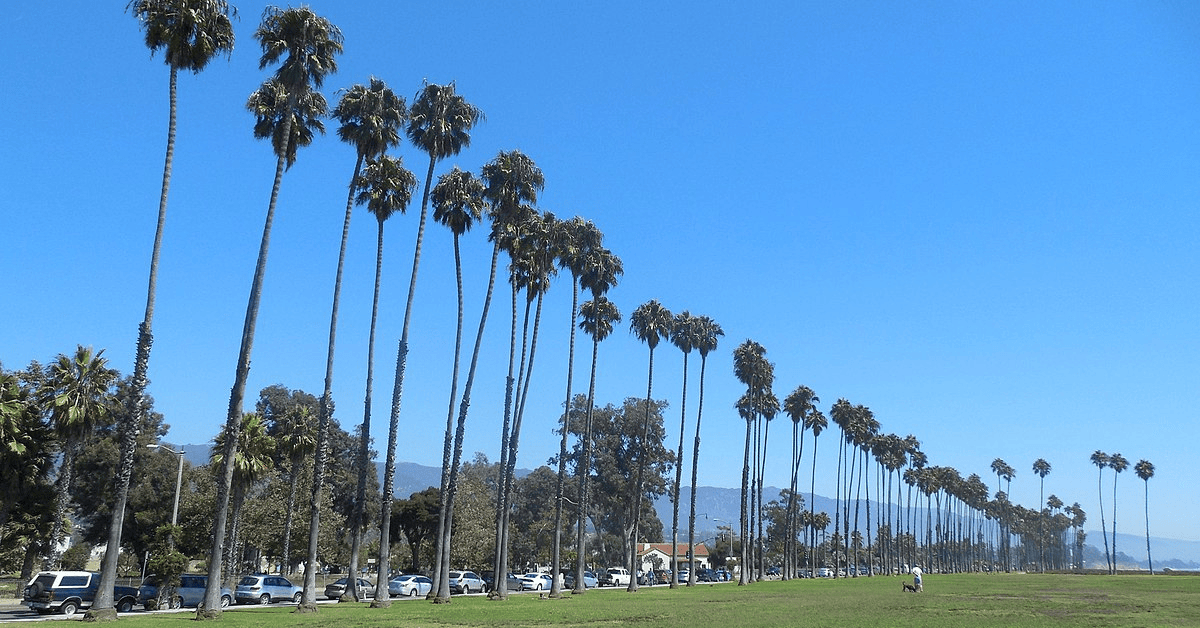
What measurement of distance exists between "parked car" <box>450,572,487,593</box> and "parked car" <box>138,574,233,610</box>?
18373mm

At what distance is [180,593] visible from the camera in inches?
1741

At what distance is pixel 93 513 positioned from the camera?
7119 centimetres

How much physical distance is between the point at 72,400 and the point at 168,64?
19.8m

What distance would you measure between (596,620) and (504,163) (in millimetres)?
28770

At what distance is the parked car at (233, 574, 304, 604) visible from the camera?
48.2m

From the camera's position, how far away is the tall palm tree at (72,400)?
4428cm

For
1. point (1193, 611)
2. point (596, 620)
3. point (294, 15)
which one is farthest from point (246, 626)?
point (1193, 611)

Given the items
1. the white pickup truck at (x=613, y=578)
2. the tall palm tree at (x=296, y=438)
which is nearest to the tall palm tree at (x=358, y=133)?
the tall palm tree at (x=296, y=438)

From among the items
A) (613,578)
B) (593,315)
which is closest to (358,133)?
(593,315)

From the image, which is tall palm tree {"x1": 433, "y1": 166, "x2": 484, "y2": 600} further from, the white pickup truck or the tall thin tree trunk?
the white pickup truck

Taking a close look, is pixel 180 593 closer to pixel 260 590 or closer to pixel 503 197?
pixel 260 590

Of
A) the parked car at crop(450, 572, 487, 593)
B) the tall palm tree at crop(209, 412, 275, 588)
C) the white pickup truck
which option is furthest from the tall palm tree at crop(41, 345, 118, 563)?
the white pickup truck

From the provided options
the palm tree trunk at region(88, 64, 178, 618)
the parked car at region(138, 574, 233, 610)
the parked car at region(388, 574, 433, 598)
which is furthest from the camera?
the parked car at region(388, 574, 433, 598)

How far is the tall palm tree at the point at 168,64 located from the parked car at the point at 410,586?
81.5 feet
